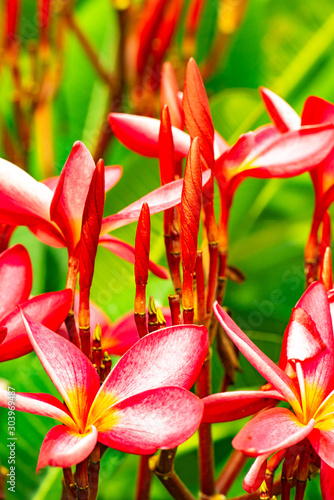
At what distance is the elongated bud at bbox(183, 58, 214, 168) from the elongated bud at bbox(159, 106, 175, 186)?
0.02 meters

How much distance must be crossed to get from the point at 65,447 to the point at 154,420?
0.04 m

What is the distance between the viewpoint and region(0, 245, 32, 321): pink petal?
1.15ft

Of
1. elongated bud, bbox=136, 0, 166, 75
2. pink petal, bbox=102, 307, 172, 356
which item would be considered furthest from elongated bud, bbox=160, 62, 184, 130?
elongated bud, bbox=136, 0, 166, 75

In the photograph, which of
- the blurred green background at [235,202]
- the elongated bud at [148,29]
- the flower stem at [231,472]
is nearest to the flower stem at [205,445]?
the flower stem at [231,472]

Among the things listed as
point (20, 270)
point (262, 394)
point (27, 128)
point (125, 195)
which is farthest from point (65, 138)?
point (262, 394)

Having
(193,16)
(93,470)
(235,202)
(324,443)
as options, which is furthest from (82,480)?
(193,16)

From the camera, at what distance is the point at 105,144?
0.80m

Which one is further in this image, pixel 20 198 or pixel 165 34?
pixel 165 34

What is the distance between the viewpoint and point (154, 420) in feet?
0.88

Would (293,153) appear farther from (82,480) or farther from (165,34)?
(165,34)

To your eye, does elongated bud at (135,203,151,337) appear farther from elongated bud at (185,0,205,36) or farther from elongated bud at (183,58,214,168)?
elongated bud at (185,0,205,36)

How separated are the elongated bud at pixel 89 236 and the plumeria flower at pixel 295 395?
0.07 m

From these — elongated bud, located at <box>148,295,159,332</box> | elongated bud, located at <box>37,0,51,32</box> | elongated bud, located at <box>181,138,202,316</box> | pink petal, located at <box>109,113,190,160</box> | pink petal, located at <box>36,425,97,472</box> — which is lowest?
pink petal, located at <box>36,425,97,472</box>

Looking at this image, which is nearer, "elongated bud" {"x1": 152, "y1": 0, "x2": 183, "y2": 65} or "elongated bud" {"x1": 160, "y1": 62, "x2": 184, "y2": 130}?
"elongated bud" {"x1": 160, "y1": 62, "x2": 184, "y2": 130}
